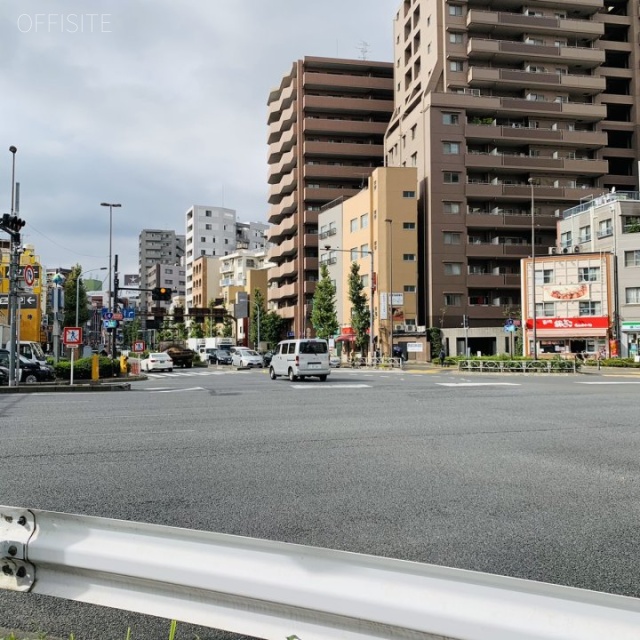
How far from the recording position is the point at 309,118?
68188 millimetres

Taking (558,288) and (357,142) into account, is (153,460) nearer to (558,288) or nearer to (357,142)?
(558,288)

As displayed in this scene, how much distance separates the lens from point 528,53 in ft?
188

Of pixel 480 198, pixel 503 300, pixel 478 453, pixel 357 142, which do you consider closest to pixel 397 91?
pixel 357 142

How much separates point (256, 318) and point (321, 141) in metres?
23.5

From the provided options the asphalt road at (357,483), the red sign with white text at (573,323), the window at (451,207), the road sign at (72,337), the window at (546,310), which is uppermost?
the window at (451,207)

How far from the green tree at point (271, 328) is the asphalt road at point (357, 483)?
204 feet

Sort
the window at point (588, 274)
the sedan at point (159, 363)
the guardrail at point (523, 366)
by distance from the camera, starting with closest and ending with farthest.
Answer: the guardrail at point (523, 366) → the sedan at point (159, 363) → the window at point (588, 274)

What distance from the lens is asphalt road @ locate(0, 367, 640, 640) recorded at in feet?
12.4

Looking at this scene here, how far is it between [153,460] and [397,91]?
6743 cm

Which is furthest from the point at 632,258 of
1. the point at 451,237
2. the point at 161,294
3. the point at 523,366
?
the point at 161,294

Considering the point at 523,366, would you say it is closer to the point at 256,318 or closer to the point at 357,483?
the point at 357,483

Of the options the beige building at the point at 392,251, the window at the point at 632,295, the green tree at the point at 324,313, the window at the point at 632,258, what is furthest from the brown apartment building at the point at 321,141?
the window at the point at 632,295

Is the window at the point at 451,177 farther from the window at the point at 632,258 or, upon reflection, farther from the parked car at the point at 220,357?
the parked car at the point at 220,357

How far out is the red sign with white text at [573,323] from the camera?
48406 mm
